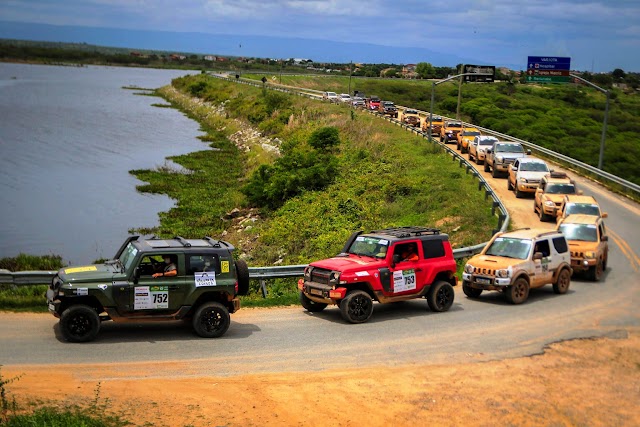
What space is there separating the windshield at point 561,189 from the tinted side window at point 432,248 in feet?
51.9

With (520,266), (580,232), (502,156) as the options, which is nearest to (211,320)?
(520,266)

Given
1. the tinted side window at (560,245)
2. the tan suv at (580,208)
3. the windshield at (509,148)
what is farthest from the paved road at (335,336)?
the windshield at (509,148)

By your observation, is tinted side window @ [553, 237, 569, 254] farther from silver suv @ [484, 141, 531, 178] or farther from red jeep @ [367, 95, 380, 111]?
red jeep @ [367, 95, 380, 111]

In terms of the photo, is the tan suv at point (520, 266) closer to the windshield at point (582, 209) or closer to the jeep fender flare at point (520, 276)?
the jeep fender flare at point (520, 276)

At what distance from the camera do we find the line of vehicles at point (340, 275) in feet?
48.6

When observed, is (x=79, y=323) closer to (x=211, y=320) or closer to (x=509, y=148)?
(x=211, y=320)

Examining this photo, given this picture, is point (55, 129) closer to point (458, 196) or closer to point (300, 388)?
point (458, 196)

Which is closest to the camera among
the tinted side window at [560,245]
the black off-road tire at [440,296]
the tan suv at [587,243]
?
the black off-road tire at [440,296]

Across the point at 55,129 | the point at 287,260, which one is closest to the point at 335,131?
the point at 287,260

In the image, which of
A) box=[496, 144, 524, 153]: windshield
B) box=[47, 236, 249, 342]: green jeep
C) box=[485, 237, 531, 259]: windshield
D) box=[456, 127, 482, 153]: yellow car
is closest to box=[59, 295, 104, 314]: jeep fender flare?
box=[47, 236, 249, 342]: green jeep

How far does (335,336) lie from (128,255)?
15.4 ft

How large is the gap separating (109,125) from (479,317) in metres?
79.9

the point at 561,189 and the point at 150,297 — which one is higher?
the point at 561,189

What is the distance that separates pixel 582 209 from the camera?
91.9 ft
